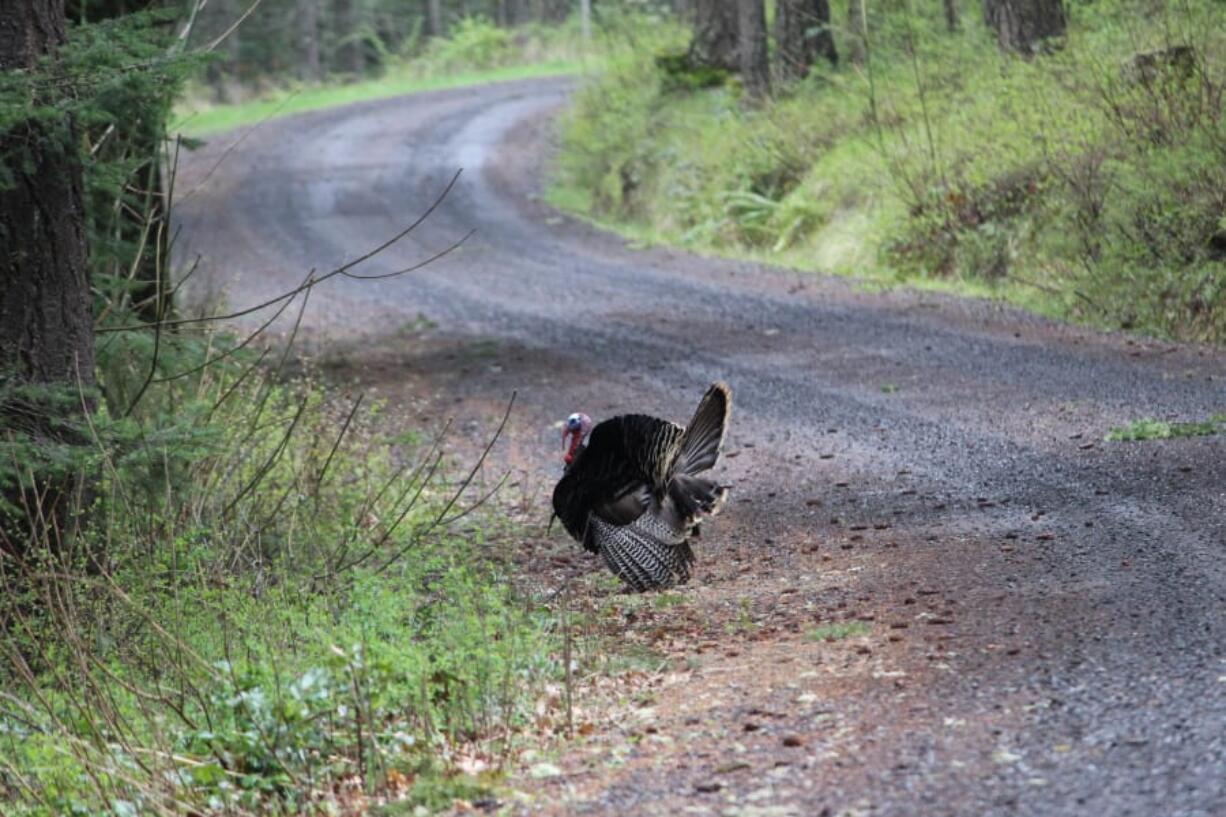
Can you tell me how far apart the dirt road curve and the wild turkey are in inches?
10.6

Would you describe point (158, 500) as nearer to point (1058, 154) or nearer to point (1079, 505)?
point (1079, 505)

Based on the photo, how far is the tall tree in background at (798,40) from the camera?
2378 centimetres

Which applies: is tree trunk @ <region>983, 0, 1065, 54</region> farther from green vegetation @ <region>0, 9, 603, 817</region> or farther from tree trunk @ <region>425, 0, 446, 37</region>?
tree trunk @ <region>425, 0, 446, 37</region>

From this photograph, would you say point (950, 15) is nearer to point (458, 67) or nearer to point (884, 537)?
point (884, 537)

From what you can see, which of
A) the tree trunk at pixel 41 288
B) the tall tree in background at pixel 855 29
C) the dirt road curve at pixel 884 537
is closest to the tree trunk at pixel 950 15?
the tall tree in background at pixel 855 29

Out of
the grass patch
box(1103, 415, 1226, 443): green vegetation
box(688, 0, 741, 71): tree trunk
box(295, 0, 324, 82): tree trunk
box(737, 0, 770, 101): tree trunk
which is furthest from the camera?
box(295, 0, 324, 82): tree trunk

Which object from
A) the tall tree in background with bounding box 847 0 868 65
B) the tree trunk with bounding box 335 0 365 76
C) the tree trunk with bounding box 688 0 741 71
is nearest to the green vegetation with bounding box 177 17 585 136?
the tree trunk with bounding box 335 0 365 76

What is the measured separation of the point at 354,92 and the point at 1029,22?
28.2m

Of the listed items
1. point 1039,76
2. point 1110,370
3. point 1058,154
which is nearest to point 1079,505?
point 1110,370

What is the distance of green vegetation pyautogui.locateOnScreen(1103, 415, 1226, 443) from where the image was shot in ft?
31.4

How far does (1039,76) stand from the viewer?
16.9 metres

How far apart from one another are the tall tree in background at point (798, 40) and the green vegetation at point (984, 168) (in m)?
0.38

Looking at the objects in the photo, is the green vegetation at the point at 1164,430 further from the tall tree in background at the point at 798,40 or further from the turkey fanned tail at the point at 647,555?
the tall tree in background at the point at 798,40

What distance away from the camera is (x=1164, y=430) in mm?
9688
